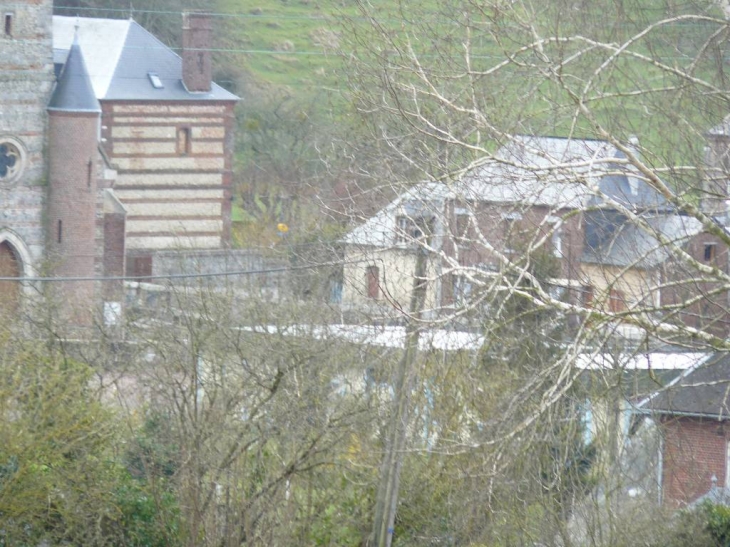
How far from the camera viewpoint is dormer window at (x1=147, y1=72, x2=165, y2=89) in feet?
145

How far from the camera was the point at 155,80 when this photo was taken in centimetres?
4409

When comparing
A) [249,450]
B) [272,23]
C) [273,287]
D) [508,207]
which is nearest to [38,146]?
[273,287]

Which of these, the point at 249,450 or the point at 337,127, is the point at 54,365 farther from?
the point at 337,127

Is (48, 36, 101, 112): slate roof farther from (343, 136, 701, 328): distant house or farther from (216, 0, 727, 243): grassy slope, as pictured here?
(216, 0, 727, 243): grassy slope

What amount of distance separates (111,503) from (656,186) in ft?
27.1

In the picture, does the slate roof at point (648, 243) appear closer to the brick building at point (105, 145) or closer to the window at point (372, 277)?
the window at point (372, 277)

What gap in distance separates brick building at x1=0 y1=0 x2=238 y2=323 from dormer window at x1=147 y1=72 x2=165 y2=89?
0.05m

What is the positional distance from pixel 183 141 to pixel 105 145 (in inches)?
118

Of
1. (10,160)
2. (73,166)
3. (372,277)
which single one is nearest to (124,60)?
(73,166)

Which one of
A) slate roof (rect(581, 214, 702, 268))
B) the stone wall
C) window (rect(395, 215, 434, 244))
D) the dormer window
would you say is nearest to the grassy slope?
slate roof (rect(581, 214, 702, 268))

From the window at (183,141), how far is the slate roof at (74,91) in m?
9.56

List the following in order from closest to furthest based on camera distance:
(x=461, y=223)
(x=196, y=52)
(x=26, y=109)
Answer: (x=461, y=223), (x=26, y=109), (x=196, y=52)

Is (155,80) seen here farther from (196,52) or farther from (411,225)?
(411,225)

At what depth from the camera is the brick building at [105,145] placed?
1364 inches
